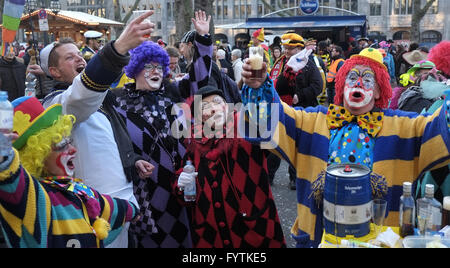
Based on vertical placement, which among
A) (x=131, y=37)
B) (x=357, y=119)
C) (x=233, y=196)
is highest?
(x=131, y=37)

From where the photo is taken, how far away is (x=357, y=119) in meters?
2.66

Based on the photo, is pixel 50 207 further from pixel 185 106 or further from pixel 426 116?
pixel 426 116

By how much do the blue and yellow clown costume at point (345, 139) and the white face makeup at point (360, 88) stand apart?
5cm

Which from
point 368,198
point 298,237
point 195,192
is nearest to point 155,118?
point 195,192

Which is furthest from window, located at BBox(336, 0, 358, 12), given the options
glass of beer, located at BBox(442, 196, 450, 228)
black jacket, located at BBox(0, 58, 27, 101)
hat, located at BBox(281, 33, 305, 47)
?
glass of beer, located at BBox(442, 196, 450, 228)

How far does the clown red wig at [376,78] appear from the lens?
2709 mm

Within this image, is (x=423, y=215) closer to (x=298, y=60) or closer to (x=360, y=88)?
(x=360, y=88)

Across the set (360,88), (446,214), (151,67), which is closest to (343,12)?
(151,67)

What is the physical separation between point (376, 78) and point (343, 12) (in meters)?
43.7

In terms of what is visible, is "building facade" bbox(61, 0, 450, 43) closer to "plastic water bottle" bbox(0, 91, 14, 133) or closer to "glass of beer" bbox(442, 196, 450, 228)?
"glass of beer" bbox(442, 196, 450, 228)

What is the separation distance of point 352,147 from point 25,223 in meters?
1.83

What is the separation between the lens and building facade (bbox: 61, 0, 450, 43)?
1598 inches

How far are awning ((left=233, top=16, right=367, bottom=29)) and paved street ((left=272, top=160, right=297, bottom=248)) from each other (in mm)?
14151

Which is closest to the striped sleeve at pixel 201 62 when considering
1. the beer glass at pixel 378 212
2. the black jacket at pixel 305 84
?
the beer glass at pixel 378 212
